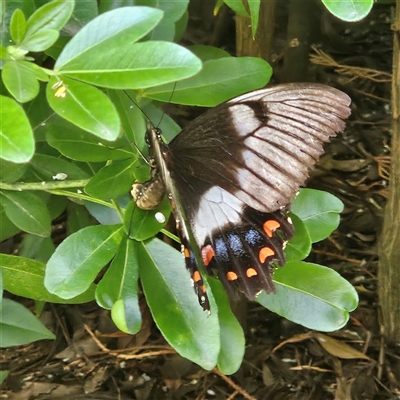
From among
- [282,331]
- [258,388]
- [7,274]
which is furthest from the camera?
[282,331]

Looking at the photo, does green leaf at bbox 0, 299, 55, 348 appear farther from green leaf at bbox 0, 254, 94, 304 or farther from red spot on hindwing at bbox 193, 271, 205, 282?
red spot on hindwing at bbox 193, 271, 205, 282

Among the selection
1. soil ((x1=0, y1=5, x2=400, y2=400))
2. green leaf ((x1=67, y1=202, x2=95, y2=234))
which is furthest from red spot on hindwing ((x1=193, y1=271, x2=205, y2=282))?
soil ((x1=0, y1=5, x2=400, y2=400))

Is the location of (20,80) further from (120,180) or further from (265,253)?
(265,253)

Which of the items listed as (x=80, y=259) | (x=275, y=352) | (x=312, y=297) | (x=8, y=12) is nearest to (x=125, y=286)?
(x=80, y=259)

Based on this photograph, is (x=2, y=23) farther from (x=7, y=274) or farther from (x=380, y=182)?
(x=380, y=182)

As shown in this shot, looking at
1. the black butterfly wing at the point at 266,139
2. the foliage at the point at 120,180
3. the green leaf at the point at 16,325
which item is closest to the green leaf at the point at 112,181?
the foliage at the point at 120,180

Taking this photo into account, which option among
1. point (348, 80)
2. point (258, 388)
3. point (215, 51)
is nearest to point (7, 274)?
point (215, 51)

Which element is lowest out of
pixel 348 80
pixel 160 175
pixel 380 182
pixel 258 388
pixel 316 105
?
pixel 258 388
